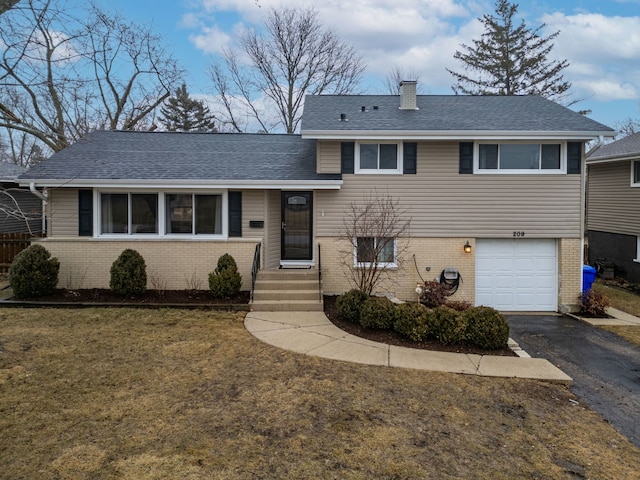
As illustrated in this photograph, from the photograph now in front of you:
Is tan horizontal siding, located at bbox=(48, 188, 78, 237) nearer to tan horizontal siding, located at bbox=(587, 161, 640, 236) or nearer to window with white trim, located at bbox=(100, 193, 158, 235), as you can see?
window with white trim, located at bbox=(100, 193, 158, 235)

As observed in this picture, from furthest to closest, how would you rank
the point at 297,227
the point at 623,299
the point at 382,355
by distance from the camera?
the point at 623,299
the point at 297,227
the point at 382,355

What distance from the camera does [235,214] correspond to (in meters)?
11.1

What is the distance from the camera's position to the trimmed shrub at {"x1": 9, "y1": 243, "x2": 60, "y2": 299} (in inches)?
384

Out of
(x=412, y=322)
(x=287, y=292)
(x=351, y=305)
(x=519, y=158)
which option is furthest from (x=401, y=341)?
(x=519, y=158)

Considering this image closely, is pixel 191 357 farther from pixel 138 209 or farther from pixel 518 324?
pixel 518 324

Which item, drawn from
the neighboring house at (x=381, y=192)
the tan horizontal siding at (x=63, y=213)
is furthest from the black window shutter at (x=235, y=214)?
the tan horizontal siding at (x=63, y=213)

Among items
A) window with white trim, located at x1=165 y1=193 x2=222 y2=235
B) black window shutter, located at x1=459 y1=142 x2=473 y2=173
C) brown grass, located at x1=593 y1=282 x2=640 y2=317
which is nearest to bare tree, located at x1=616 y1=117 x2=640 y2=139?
brown grass, located at x1=593 y1=282 x2=640 y2=317

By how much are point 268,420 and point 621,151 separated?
17594 mm

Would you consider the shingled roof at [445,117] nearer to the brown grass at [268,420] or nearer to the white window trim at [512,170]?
the white window trim at [512,170]

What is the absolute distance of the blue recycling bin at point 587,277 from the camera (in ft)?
37.7

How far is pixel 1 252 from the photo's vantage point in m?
14.5

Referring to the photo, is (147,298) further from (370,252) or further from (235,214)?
(370,252)

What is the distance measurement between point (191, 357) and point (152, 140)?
9.23 metres

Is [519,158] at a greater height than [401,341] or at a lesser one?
greater
